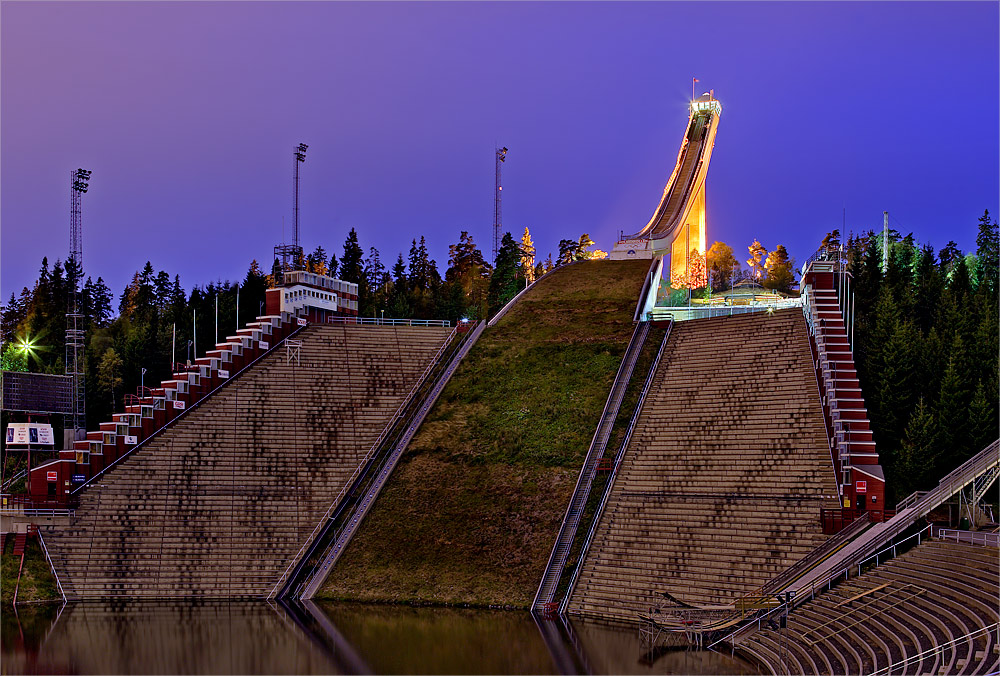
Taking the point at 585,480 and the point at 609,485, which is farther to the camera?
the point at 585,480

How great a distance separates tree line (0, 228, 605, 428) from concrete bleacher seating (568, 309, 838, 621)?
25295 millimetres

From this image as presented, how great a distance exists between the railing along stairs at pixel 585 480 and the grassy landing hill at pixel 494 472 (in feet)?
1.07

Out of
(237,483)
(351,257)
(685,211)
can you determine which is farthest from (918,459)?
(351,257)

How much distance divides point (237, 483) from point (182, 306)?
43311 mm

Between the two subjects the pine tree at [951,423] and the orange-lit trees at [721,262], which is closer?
the pine tree at [951,423]

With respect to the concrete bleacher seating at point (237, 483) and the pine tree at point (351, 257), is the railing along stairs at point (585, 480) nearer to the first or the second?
the concrete bleacher seating at point (237, 483)

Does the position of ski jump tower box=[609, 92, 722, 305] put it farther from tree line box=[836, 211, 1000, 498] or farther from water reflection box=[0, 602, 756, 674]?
water reflection box=[0, 602, 756, 674]

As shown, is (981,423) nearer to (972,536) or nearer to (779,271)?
(972,536)

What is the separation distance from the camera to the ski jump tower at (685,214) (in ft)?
230

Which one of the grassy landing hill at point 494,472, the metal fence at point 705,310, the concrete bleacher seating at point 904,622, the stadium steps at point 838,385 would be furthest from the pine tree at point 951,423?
the grassy landing hill at point 494,472

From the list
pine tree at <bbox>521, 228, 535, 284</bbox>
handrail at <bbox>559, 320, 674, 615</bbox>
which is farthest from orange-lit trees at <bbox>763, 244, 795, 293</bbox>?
handrail at <bbox>559, 320, 674, 615</bbox>

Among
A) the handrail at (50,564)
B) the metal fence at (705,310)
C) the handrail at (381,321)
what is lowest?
the handrail at (50,564)

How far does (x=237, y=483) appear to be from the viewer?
42.2 meters

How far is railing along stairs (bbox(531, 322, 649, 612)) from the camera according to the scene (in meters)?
35.8
